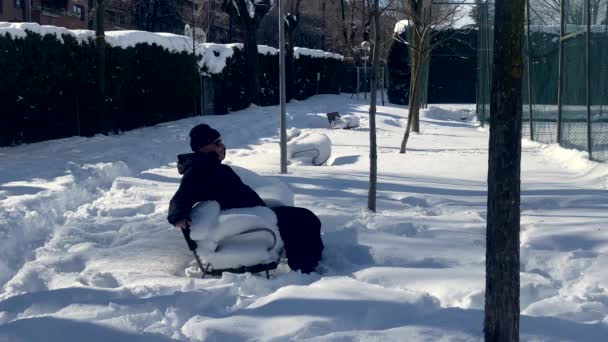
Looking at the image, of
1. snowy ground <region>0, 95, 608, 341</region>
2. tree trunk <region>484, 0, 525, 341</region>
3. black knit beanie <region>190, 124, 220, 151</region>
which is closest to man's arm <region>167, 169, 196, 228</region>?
black knit beanie <region>190, 124, 220, 151</region>

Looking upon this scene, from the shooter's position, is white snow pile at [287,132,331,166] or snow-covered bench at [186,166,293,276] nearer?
snow-covered bench at [186,166,293,276]

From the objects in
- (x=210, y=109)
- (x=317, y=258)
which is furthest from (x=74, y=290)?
(x=210, y=109)

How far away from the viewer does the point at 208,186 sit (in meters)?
5.44

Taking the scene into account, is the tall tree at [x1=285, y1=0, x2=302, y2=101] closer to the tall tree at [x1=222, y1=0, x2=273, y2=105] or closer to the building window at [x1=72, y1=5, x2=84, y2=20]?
the tall tree at [x1=222, y1=0, x2=273, y2=105]

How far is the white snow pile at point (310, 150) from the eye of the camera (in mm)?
12711

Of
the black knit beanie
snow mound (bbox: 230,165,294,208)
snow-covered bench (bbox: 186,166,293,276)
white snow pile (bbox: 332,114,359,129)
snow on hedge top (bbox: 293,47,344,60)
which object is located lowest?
snow-covered bench (bbox: 186,166,293,276)

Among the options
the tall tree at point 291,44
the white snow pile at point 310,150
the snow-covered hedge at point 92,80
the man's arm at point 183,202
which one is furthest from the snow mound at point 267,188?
the tall tree at point 291,44

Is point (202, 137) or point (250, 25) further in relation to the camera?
point (250, 25)

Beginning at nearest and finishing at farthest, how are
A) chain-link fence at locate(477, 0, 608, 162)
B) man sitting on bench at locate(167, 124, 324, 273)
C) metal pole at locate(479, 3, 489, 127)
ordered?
man sitting on bench at locate(167, 124, 324, 273), chain-link fence at locate(477, 0, 608, 162), metal pole at locate(479, 3, 489, 127)

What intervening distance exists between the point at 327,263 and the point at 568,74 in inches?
325

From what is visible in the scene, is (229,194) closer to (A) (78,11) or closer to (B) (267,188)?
(B) (267,188)

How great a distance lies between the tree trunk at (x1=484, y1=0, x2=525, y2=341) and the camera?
3098 mm

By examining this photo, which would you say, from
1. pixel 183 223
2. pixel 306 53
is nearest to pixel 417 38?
pixel 183 223

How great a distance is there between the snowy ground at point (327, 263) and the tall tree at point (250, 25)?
53.9ft
